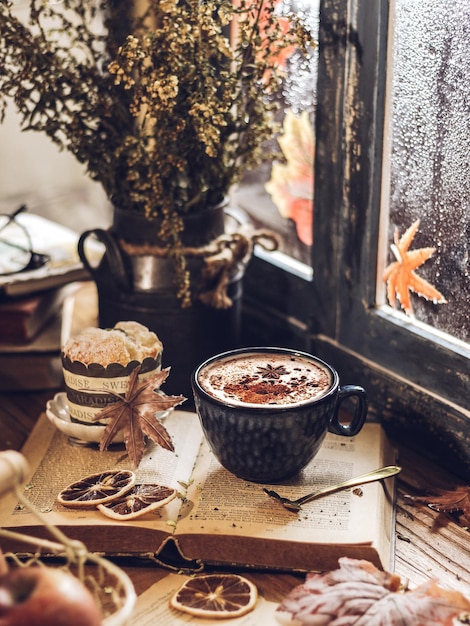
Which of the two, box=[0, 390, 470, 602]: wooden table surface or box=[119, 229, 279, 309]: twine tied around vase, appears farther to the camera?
box=[119, 229, 279, 309]: twine tied around vase

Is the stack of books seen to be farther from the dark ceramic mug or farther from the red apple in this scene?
the red apple

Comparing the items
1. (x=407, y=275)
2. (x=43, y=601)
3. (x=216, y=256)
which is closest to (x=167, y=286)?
(x=216, y=256)

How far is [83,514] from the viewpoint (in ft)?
3.33

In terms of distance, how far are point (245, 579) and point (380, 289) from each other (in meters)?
0.52

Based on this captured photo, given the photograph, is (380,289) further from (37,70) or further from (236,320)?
(37,70)

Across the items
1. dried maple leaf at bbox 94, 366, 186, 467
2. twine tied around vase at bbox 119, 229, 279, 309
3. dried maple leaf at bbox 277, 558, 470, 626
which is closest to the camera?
dried maple leaf at bbox 277, 558, 470, 626

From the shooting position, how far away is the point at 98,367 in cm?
112

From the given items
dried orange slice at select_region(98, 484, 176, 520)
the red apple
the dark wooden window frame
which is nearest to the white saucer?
dried orange slice at select_region(98, 484, 176, 520)

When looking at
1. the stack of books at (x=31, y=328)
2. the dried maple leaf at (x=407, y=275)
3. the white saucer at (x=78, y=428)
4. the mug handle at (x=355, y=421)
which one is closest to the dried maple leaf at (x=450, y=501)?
the mug handle at (x=355, y=421)

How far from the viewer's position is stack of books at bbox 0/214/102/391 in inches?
56.2

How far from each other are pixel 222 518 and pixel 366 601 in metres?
0.21

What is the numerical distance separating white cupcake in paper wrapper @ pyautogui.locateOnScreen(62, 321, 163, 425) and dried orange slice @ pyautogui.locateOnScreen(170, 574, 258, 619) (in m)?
0.28

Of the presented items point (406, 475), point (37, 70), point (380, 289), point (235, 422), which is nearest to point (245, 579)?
point (235, 422)

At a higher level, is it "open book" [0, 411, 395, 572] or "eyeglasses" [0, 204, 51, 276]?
"eyeglasses" [0, 204, 51, 276]
